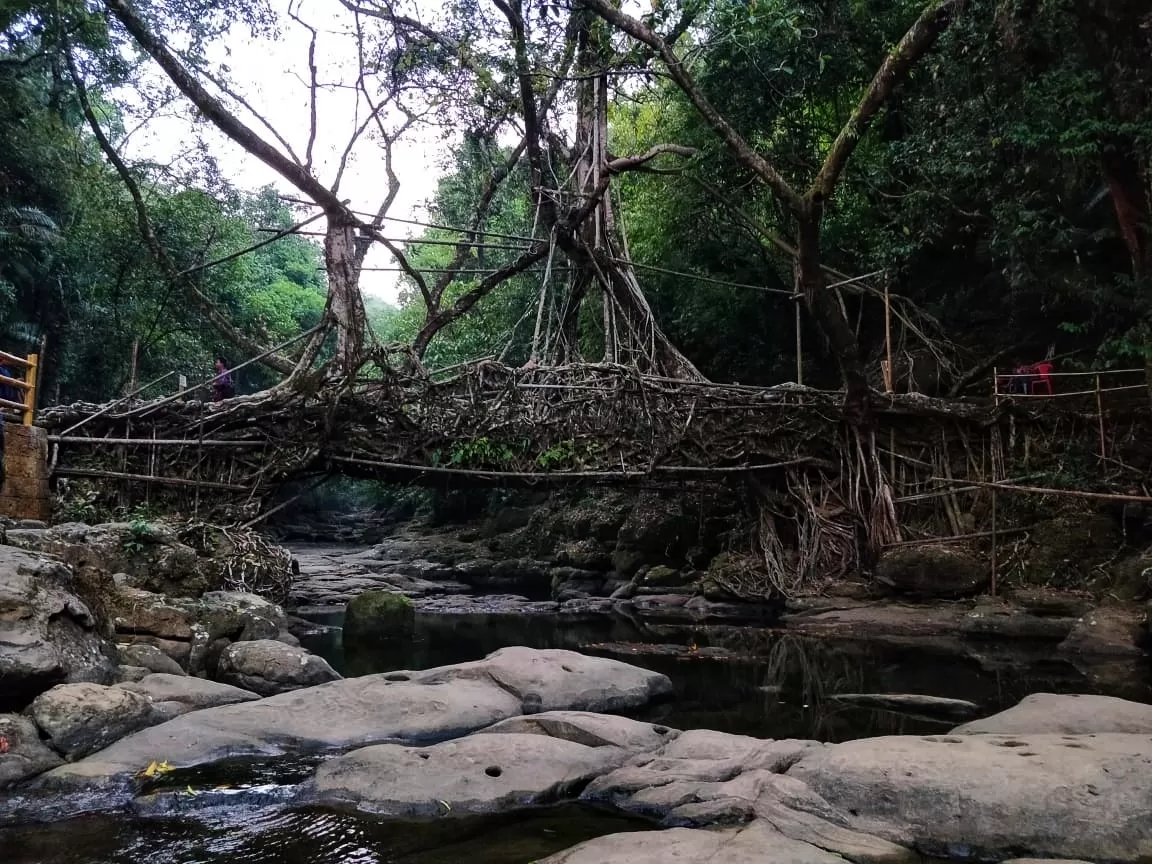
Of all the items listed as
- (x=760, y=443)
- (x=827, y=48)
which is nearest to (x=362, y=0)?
(x=827, y=48)

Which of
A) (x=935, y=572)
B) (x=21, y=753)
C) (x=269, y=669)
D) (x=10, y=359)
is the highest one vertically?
(x=10, y=359)

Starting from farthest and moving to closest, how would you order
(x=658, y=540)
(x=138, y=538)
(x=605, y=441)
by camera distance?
(x=658, y=540)
(x=605, y=441)
(x=138, y=538)

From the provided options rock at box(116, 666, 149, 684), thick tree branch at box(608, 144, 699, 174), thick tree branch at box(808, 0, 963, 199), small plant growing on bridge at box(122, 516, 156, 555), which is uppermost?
thick tree branch at box(608, 144, 699, 174)

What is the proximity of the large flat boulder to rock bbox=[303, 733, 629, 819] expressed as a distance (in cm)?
69

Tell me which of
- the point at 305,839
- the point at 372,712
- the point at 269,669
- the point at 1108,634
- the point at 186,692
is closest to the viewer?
the point at 305,839

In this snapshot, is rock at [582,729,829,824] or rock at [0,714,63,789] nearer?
rock at [582,729,829,824]

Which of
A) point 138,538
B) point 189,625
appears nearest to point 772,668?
point 189,625

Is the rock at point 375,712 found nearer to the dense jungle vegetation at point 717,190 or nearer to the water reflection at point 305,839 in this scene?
the water reflection at point 305,839

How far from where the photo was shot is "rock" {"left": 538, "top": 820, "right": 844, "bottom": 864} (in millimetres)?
2957

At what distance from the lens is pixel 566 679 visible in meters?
6.20

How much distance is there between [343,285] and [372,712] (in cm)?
716

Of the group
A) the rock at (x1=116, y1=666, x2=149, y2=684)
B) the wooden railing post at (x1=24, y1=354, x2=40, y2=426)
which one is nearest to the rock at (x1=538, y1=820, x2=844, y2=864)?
the rock at (x1=116, y1=666, x2=149, y2=684)

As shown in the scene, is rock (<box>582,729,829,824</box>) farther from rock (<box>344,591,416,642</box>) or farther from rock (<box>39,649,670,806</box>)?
rock (<box>344,591,416,642</box>)

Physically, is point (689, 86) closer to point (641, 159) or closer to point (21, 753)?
point (641, 159)
